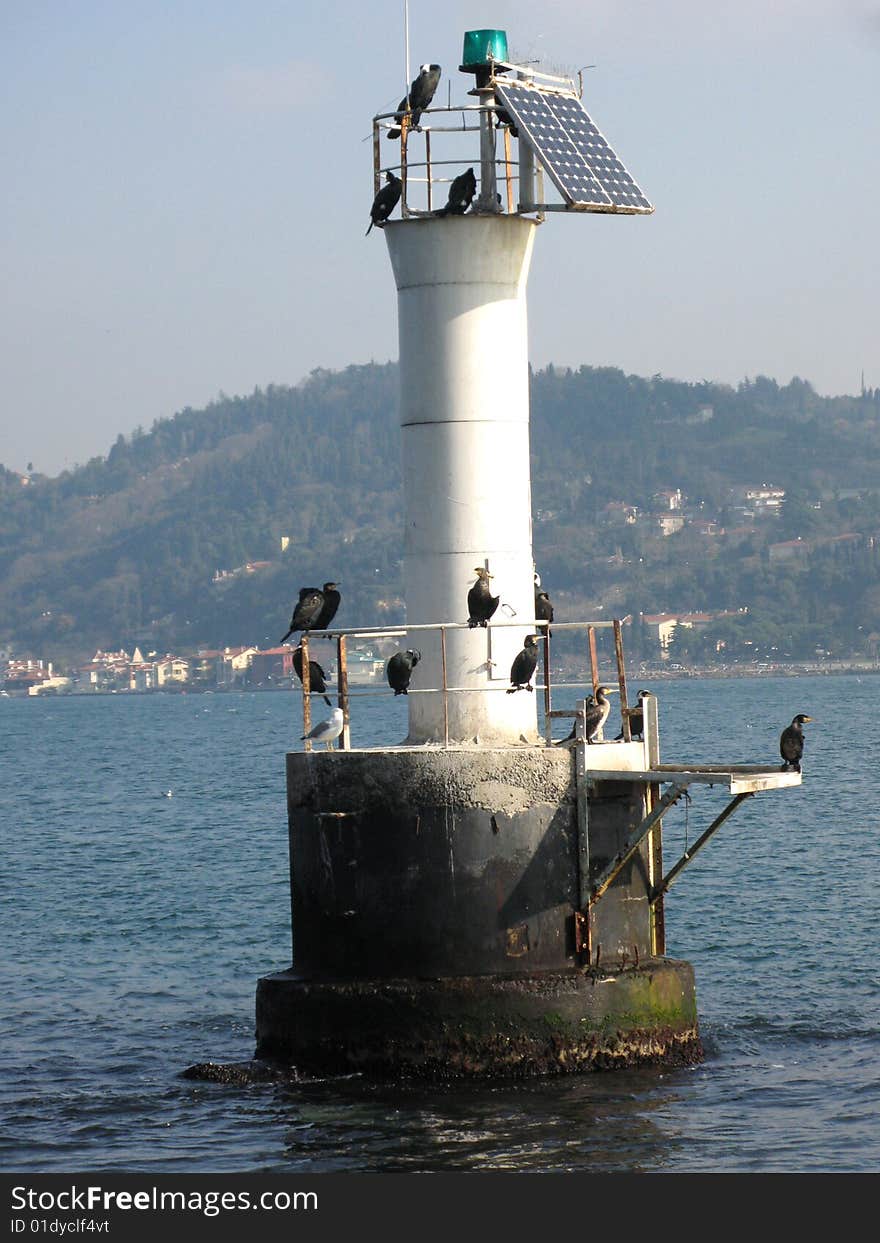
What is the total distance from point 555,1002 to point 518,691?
9.33ft

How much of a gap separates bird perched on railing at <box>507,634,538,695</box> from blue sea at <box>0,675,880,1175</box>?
3.46m

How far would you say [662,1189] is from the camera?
16.0 m

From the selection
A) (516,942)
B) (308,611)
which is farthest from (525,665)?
(516,942)

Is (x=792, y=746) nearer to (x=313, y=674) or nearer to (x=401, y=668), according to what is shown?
(x=401, y=668)

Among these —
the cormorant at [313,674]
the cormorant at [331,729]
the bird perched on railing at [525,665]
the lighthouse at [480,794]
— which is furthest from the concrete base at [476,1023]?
the cormorant at [313,674]

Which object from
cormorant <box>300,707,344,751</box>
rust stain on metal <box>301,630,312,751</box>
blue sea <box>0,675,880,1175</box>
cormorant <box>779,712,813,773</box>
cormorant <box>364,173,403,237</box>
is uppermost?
cormorant <box>364,173,403,237</box>

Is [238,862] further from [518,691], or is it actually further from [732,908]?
[518,691]

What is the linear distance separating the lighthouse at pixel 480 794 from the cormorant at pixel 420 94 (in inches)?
7.6

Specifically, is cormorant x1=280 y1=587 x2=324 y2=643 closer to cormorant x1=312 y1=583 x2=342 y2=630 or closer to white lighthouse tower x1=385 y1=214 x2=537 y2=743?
cormorant x1=312 y1=583 x2=342 y2=630

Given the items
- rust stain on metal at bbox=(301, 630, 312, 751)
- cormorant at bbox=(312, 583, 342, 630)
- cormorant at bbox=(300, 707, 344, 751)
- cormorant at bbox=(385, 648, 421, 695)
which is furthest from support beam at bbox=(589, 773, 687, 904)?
cormorant at bbox=(312, 583, 342, 630)

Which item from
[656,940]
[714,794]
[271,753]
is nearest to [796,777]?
[656,940]

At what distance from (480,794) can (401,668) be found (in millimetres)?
1450

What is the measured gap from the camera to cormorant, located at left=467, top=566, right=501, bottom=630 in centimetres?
1902

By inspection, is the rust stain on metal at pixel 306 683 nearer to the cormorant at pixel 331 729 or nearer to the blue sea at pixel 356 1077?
the cormorant at pixel 331 729
